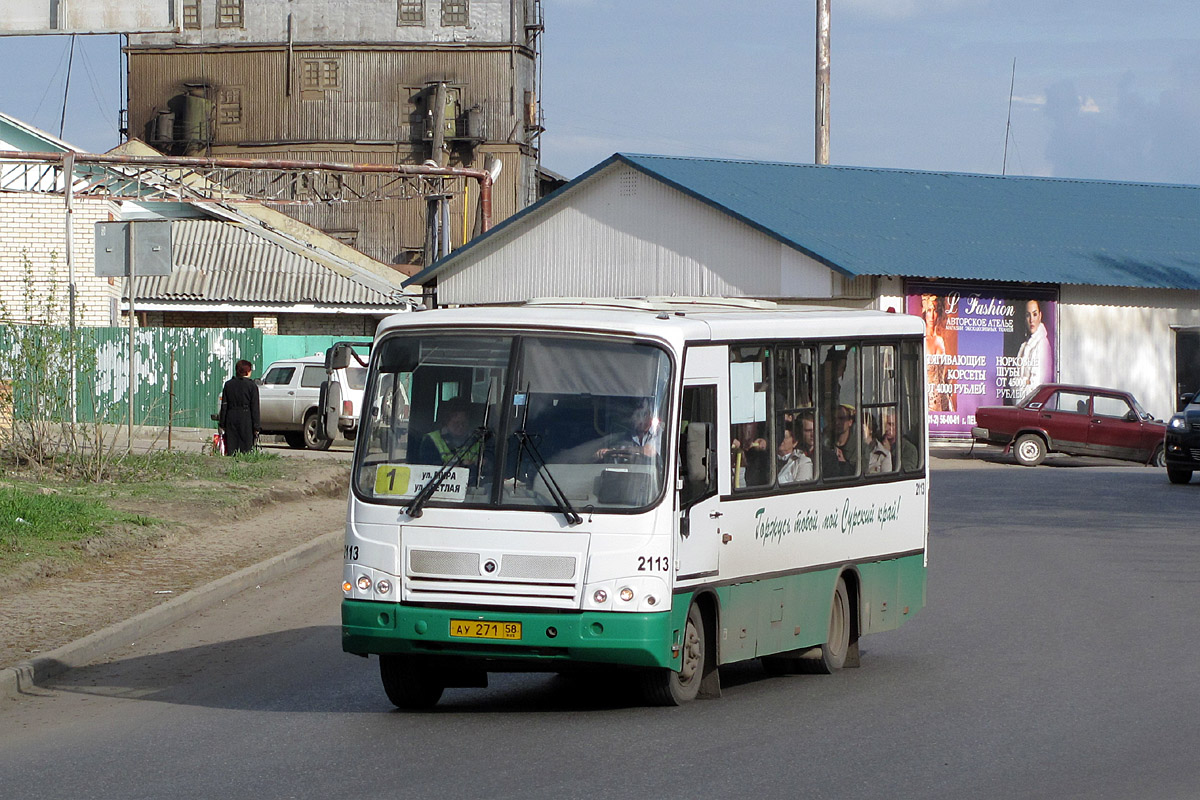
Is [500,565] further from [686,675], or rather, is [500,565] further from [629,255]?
[629,255]

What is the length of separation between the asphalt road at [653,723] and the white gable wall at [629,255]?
24.7 meters

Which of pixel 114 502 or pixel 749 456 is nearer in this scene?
pixel 749 456

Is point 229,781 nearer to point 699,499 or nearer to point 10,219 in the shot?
point 699,499

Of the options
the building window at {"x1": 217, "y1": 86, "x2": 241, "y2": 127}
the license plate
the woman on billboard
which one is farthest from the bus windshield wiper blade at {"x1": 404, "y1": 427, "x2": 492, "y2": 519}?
the building window at {"x1": 217, "y1": 86, "x2": 241, "y2": 127}

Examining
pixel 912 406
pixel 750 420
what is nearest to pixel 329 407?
pixel 750 420

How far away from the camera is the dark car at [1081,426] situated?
33.5m

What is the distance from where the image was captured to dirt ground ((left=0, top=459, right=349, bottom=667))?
11867 millimetres

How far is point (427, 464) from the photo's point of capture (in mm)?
9227

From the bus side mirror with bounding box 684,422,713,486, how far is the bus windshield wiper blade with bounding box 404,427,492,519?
105 cm

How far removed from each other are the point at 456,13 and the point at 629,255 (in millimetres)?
31750

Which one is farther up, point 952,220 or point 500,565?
point 952,220

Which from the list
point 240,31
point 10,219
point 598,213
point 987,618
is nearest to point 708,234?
point 598,213

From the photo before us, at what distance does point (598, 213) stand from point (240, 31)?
3376 cm

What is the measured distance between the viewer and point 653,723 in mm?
8891
